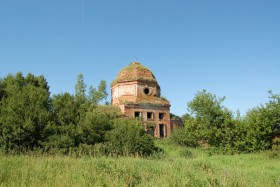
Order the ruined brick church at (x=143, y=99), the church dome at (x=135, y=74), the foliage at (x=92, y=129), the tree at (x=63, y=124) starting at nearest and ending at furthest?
the tree at (x=63, y=124)
the foliage at (x=92, y=129)
the ruined brick church at (x=143, y=99)
the church dome at (x=135, y=74)

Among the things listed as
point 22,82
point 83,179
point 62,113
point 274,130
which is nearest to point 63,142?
point 62,113

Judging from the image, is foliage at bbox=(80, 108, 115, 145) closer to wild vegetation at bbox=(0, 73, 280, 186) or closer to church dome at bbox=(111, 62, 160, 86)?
wild vegetation at bbox=(0, 73, 280, 186)

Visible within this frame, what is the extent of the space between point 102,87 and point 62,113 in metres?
21.8

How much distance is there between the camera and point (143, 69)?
36344 mm

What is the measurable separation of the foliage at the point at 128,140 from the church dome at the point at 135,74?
13057mm

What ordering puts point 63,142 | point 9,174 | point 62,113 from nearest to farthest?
1. point 9,174
2. point 63,142
3. point 62,113

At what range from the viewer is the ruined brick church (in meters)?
32.5

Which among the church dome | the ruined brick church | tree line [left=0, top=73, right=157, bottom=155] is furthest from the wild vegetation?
the church dome

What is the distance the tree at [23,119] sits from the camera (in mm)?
18312

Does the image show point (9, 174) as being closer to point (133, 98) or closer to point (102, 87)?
point (133, 98)

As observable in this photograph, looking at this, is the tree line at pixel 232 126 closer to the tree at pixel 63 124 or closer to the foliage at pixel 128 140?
the foliage at pixel 128 140

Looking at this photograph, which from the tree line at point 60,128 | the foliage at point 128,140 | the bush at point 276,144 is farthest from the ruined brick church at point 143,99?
the bush at point 276,144

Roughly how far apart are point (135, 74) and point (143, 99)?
3374 mm

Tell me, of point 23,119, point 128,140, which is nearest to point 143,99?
point 128,140
